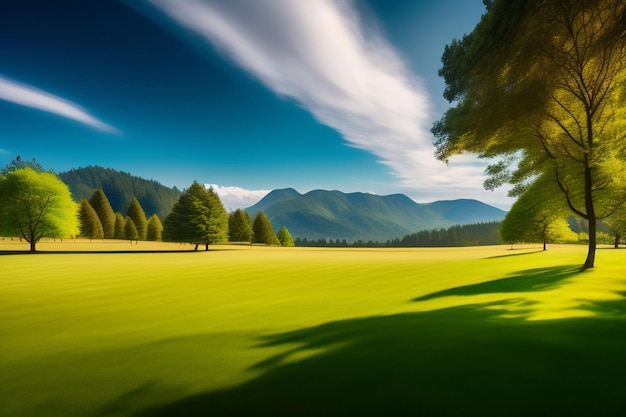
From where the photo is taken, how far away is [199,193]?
6856cm

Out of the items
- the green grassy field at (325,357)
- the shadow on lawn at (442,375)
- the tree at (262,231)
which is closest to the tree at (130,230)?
the tree at (262,231)

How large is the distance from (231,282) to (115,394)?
1691 centimetres

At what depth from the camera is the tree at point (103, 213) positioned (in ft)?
414

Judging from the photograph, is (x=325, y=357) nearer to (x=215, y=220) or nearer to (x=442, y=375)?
A: (x=442, y=375)

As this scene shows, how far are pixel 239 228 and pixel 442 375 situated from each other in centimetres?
11196

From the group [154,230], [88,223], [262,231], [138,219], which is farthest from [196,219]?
[138,219]

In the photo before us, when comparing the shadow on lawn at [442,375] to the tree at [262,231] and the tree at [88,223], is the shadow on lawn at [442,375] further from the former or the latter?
the tree at [88,223]

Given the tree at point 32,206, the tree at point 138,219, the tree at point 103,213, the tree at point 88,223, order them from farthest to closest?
the tree at point 103,213 < the tree at point 138,219 < the tree at point 88,223 < the tree at point 32,206

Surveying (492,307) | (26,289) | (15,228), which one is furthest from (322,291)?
(15,228)

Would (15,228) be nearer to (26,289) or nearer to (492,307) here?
(26,289)

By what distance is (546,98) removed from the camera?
53.7 feet

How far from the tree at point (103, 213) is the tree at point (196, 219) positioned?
3114 inches

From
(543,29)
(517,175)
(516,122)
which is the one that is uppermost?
(543,29)

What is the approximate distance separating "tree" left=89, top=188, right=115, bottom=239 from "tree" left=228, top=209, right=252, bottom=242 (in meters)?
54.9
